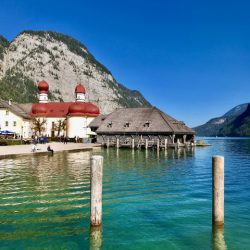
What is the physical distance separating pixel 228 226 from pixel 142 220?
3.19 m

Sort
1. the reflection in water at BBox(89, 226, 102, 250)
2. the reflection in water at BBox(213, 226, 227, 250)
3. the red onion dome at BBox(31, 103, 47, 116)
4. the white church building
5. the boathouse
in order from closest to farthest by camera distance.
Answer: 1. the reflection in water at BBox(89, 226, 102, 250)
2. the reflection in water at BBox(213, 226, 227, 250)
3. the boathouse
4. the white church building
5. the red onion dome at BBox(31, 103, 47, 116)

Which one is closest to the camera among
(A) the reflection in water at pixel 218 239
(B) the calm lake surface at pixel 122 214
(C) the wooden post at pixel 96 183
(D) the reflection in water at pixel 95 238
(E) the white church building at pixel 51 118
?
(D) the reflection in water at pixel 95 238

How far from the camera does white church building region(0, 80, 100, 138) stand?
80.9 meters

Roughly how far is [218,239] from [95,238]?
3998mm

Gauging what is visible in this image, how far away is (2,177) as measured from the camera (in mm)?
22172

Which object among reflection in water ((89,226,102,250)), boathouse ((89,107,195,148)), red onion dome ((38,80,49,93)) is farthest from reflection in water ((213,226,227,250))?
red onion dome ((38,80,49,93))

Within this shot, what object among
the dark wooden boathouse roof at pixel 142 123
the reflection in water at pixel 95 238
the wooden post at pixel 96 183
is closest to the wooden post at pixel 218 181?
the wooden post at pixel 96 183

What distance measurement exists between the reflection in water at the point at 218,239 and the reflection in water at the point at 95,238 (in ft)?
11.6

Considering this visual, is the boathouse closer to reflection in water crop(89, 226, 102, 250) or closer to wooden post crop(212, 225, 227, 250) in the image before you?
wooden post crop(212, 225, 227, 250)

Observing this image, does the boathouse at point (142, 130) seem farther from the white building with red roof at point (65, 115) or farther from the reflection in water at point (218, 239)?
the reflection in water at point (218, 239)

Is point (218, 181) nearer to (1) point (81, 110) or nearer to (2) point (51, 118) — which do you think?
(1) point (81, 110)

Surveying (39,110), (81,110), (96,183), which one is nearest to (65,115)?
(81,110)

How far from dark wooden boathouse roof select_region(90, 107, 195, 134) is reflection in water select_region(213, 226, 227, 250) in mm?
51535

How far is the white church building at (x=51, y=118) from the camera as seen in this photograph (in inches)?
3187
